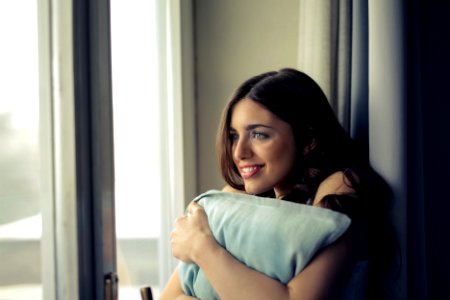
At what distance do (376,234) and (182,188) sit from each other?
3.21ft

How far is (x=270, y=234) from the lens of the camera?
678mm

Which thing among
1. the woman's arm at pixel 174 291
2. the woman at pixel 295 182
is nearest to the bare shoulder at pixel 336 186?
the woman at pixel 295 182

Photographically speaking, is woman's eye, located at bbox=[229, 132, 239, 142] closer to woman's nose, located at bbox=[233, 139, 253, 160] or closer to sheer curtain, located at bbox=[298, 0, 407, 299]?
woman's nose, located at bbox=[233, 139, 253, 160]

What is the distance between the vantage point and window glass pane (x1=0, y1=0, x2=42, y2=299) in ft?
1.96

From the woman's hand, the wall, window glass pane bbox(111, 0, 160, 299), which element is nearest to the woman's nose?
the woman's hand

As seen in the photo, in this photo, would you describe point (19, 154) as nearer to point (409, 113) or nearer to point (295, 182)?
point (295, 182)

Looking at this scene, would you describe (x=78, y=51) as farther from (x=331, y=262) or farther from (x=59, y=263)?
(x=331, y=262)

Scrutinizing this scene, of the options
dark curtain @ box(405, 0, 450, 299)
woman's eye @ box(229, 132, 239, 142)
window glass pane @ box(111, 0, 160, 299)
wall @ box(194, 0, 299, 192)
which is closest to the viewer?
dark curtain @ box(405, 0, 450, 299)

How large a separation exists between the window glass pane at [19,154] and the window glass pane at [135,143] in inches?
15.0

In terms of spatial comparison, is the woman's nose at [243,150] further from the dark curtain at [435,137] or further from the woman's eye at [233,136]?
the dark curtain at [435,137]

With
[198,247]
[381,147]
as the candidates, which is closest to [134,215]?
[198,247]

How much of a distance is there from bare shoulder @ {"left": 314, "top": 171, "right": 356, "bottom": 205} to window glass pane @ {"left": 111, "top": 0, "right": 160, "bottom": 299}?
576mm

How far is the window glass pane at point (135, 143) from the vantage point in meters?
1.13

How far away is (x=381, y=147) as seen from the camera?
77 cm
